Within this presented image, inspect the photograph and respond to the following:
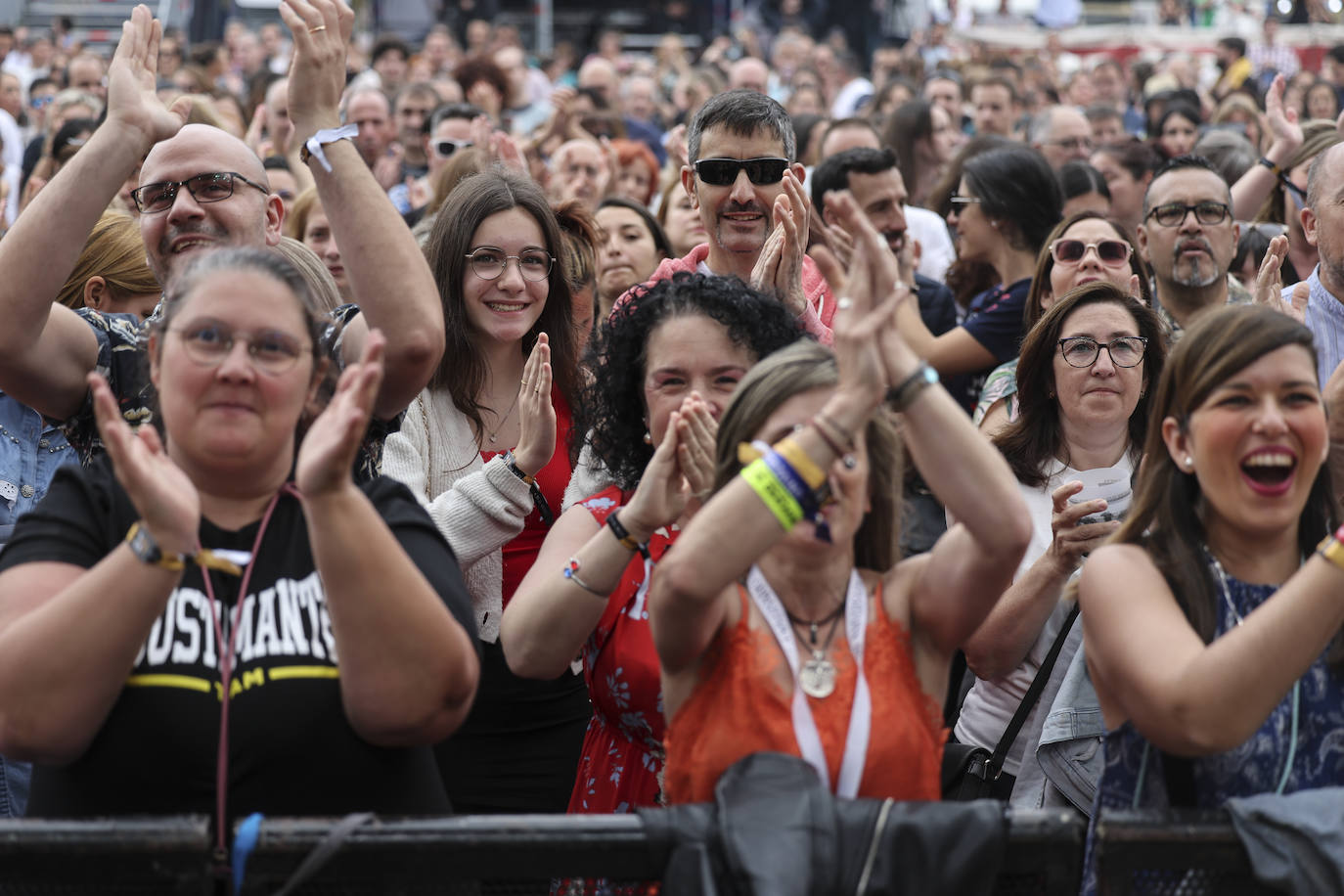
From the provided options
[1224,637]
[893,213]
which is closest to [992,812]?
[1224,637]

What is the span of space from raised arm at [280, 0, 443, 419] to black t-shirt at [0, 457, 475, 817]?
56 centimetres

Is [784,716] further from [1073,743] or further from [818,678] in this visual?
[1073,743]

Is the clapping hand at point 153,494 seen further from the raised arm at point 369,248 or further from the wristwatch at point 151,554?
the raised arm at point 369,248

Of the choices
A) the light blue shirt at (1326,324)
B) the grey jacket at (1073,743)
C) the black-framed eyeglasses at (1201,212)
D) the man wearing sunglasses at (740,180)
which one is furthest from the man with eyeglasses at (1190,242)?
the grey jacket at (1073,743)

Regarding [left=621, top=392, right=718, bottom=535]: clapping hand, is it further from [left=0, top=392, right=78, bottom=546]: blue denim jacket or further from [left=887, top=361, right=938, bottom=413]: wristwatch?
[left=0, top=392, right=78, bottom=546]: blue denim jacket

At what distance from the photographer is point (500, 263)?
3791 mm

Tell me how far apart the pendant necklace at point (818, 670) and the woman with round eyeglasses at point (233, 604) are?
52 cm

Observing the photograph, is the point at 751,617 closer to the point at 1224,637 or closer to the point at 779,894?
the point at 779,894

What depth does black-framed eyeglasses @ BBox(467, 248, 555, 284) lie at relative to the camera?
3.78 metres

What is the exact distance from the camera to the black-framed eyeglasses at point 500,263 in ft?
12.4

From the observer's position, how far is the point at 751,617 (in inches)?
92.9

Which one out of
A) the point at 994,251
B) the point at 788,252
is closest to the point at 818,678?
the point at 788,252

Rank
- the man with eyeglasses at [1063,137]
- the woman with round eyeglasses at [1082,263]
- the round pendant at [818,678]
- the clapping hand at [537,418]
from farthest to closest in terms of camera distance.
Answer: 1. the man with eyeglasses at [1063,137]
2. the woman with round eyeglasses at [1082,263]
3. the clapping hand at [537,418]
4. the round pendant at [818,678]

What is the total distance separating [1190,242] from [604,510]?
2.90 meters
